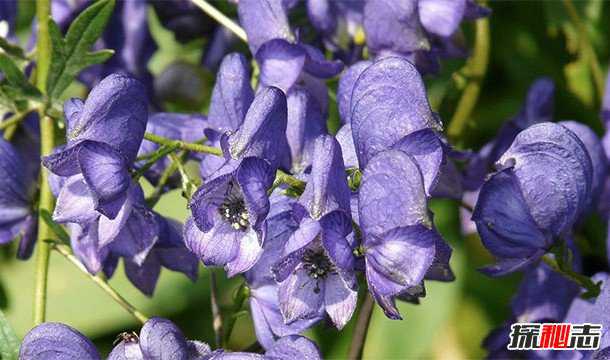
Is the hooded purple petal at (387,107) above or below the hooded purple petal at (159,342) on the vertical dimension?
above

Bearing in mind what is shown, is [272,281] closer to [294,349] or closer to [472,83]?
[294,349]

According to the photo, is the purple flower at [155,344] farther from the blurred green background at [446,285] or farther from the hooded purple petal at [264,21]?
the blurred green background at [446,285]

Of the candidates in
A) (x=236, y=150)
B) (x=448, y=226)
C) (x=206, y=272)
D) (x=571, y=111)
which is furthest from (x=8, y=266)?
(x=236, y=150)

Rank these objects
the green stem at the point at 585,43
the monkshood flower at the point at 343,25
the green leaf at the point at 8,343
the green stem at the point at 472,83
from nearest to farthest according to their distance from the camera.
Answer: the green leaf at the point at 8,343 → the monkshood flower at the point at 343,25 → the green stem at the point at 472,83 → the green stem at the point at 585,43

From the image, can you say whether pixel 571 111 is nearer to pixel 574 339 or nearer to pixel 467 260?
pixel 467 260

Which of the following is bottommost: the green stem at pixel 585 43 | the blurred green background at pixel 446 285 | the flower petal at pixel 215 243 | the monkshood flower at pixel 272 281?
the blurred green background at pixel 446 285

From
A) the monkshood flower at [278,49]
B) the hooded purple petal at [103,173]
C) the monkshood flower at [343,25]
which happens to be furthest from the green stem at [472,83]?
the hooded purple petal at [103,173]
